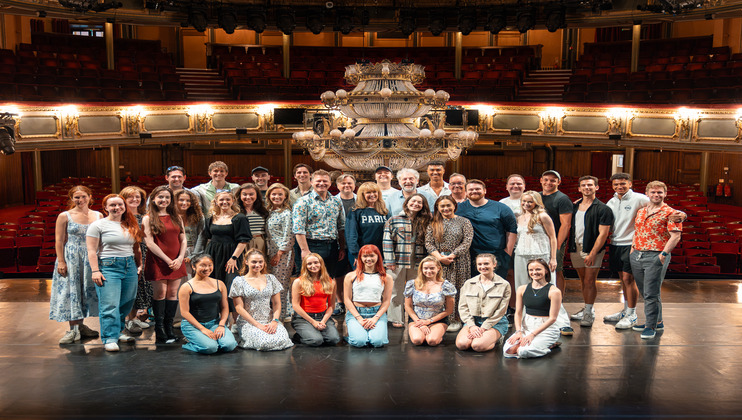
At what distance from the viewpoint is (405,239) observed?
212 inches

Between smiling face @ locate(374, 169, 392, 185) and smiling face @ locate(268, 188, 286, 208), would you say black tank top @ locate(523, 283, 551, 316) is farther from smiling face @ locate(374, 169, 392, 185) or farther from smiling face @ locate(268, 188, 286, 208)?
smiling face @ locate(268, 188, 286, 208)

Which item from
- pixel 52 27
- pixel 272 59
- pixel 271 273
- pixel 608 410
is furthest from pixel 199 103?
pixel 608 410

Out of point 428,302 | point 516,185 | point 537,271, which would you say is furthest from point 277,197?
point 537,271

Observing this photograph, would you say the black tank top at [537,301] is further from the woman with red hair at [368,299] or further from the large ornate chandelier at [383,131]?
the large ornate chandelier at [383,131]

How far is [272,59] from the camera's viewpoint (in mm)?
20047

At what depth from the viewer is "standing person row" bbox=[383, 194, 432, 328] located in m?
5.38

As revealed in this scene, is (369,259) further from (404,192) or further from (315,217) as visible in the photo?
(404,192)

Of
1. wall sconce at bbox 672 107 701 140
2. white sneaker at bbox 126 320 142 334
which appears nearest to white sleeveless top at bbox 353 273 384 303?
white sneaker at bbox 126 320 142 334

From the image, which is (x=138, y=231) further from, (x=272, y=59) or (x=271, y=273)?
(x=272, y=59)

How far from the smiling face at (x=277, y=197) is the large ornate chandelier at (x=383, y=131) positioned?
216 cm

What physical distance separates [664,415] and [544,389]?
72 centimetres

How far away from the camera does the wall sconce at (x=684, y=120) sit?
13938mm

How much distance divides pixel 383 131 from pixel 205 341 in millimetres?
4079

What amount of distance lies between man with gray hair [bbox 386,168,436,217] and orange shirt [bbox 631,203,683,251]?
178cm
